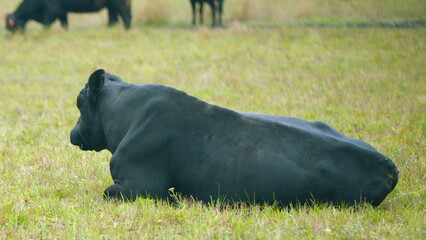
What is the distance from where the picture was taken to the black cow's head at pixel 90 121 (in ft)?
19.6

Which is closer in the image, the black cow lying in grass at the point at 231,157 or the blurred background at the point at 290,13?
the black cow lying in grass at the point at 231,157

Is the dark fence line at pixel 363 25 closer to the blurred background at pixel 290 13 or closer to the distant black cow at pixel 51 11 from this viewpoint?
the blurred background at pixel 290 13

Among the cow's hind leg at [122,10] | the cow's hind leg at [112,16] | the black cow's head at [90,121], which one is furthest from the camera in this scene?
the cow's hind leg at [112,16]

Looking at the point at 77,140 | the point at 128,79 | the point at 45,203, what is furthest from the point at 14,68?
the point at 45,203

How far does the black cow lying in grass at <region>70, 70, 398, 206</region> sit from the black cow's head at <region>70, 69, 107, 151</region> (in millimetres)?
382

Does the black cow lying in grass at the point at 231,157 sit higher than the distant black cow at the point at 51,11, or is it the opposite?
the black cow lying in grass at the point at 231,157

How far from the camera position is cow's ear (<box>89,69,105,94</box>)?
5.83 meters

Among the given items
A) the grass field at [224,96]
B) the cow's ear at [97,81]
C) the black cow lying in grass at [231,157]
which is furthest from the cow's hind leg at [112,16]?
the black cow lying in grass at [231,157]

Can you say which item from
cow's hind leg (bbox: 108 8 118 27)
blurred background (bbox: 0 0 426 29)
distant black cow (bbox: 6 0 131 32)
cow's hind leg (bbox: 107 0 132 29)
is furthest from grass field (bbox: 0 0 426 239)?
cow's hind leg (bbox: 108 8 118 27)

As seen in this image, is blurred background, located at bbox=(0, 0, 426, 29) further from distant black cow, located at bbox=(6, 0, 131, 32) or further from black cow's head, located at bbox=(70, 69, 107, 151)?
black cow's head, located at bbox=(70, 69, 107, 151)

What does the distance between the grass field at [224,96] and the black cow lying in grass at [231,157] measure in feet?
0.49

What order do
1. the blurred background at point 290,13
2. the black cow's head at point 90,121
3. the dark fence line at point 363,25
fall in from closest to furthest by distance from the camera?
the black cow's head at point 90,121 → the dark fence line at point 363,25 → the blurred background at point 290,13

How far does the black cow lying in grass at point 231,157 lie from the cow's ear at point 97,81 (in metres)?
0.35

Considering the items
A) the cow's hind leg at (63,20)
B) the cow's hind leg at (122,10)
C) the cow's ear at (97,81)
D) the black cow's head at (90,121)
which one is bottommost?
the cow's hind leg at (63,20)
